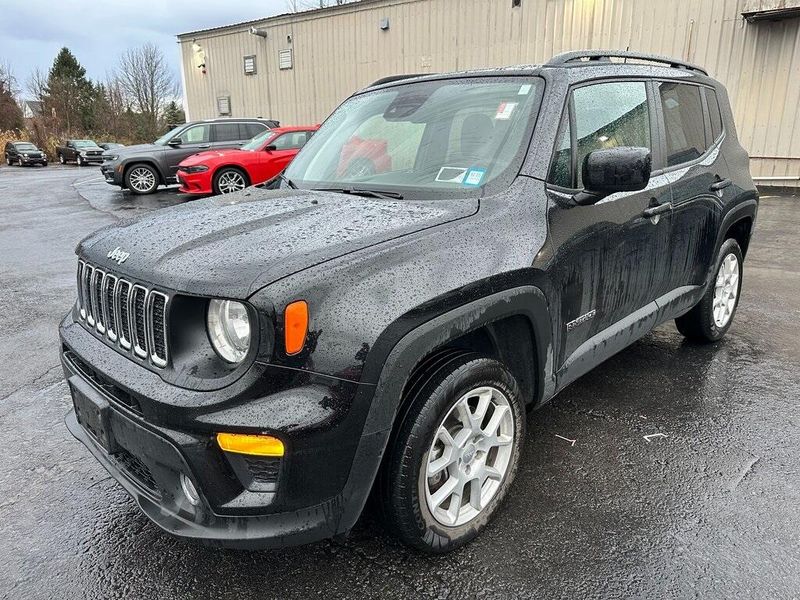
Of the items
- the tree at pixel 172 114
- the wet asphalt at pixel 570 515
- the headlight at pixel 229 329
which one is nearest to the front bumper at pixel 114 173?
the wet asphalt at pixel 570 515

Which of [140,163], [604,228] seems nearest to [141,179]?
[140,163]

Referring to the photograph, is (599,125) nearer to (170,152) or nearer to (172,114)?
(170,152)

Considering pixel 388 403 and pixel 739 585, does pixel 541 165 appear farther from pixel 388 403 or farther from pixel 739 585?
pixel 739 585

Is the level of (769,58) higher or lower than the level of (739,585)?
higher

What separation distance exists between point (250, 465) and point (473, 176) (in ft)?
5.11

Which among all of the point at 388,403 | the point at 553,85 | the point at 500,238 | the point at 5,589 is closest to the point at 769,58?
the point at 553,85

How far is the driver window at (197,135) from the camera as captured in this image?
1459cm

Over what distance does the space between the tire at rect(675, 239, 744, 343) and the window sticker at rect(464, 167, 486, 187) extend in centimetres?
233

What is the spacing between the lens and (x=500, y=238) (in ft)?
7.57

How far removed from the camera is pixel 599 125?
293 centimetres

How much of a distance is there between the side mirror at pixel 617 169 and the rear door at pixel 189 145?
1366 centimetres

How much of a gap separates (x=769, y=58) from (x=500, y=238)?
13.3 m

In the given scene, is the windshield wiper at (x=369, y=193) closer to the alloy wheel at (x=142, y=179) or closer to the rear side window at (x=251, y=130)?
the rear side window at (x=251, y=130)

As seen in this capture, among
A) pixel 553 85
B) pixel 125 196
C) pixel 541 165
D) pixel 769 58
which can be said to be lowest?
pixel 125 196
